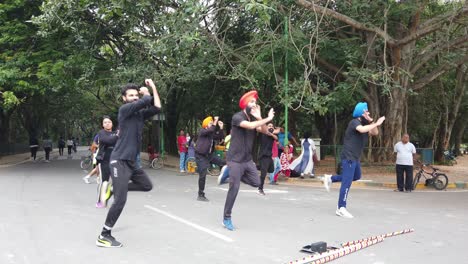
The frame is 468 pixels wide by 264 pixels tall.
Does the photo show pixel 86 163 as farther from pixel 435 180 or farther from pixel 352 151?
pixel 352 151

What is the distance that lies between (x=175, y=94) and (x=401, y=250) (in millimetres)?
26861

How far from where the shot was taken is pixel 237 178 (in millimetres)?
6816

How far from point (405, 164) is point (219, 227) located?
724 cm

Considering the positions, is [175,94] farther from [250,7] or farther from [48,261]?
[48,261]

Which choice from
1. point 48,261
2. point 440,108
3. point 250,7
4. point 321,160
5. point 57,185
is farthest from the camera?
point 440,108

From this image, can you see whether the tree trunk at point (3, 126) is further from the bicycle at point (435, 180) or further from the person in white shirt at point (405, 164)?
the bicycle at point (435, 180)

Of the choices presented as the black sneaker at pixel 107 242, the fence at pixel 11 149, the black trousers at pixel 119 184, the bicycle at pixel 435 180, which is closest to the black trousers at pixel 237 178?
the black trousers at pixel 119 184

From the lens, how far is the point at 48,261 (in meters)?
5.25

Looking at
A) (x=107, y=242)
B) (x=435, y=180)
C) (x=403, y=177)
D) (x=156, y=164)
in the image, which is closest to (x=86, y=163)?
(x=156, y=164)

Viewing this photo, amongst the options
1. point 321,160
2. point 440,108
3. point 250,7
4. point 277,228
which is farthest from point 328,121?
point 277,228

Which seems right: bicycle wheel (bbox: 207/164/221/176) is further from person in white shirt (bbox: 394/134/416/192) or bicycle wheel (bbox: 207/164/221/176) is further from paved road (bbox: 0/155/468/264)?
person in white shirt (bbox: 394/134/416/192)

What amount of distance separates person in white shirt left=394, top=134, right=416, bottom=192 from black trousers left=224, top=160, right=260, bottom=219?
22.5ft

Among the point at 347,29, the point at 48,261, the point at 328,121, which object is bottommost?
the point at 48,261

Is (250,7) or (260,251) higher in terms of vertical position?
(250,7)
